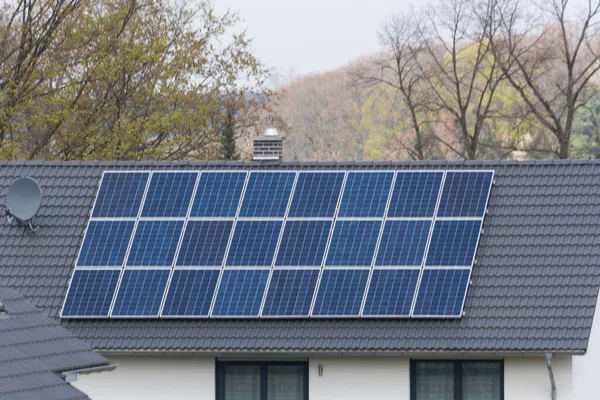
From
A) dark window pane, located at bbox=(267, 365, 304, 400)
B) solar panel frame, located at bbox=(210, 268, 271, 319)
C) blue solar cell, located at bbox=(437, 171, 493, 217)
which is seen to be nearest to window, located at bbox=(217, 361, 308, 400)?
dark window pane, located at bbox=(267, 365, 304, 400)

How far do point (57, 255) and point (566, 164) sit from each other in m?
9.12

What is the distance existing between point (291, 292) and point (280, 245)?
1033 mm

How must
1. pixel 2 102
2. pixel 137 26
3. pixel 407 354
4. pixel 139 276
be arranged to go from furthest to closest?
pixel 137 26
pixel 2 102
pixel 139 276
pixel 407 354

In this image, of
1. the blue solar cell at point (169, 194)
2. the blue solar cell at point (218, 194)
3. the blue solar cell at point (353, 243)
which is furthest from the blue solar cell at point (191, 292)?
the blue solar cell at point (353, 243)

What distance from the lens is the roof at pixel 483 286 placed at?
66.6 feet

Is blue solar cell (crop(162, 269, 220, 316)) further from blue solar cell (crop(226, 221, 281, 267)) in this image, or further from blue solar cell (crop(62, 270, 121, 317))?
blue solar cell (crop(62, 270, 121, 317))

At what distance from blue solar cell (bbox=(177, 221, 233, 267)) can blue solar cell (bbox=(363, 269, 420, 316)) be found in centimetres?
273

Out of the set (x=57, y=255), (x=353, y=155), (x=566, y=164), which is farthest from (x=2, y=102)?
(x=353, y=155)

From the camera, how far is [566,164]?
2250 centimetres

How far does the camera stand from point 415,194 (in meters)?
22.4

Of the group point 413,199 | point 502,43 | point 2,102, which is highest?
point 502,43

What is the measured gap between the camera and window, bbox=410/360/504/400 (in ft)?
67.3

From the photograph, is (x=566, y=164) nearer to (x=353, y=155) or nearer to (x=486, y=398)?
(x=486, y=398)

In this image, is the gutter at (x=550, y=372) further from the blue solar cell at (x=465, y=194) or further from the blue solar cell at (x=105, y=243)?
the blue solar cell at (x=105, y=243)
